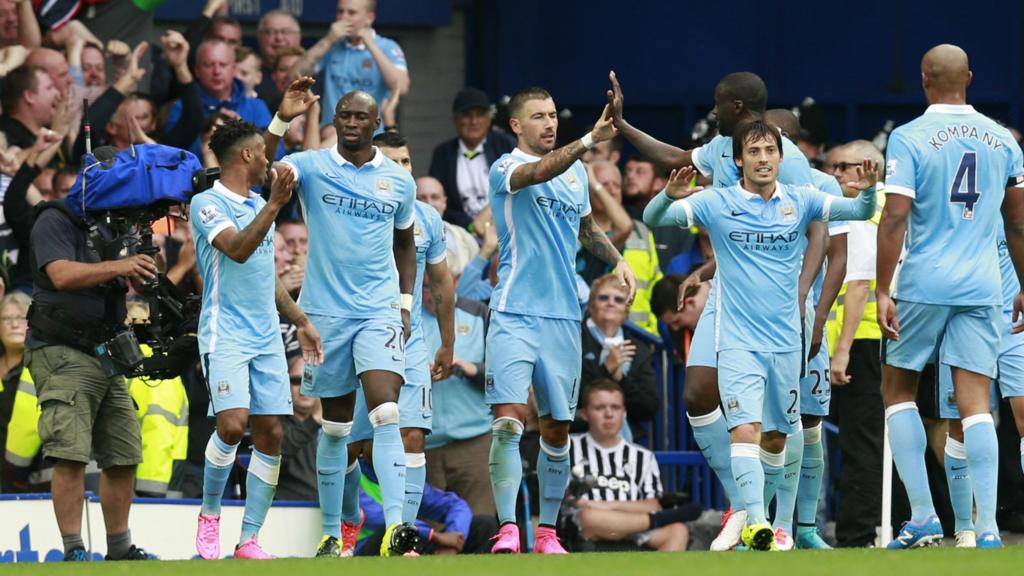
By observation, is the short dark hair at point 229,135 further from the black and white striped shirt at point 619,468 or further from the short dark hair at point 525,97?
the black and white striped shirt at point 619,468

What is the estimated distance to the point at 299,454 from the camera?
14117 mm

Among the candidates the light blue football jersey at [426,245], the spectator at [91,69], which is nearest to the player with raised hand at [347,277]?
the light blue football jersey at [426,245]

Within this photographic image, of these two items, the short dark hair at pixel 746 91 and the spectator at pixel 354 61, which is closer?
the short dark hair at pixel 746 91

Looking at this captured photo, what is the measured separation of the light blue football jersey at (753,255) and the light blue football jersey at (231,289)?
211cm

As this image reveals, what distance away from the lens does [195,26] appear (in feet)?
56.6

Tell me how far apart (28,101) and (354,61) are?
9.40 feet

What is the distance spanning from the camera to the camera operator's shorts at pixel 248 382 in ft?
36.9

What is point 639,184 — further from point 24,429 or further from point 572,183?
point 24,429

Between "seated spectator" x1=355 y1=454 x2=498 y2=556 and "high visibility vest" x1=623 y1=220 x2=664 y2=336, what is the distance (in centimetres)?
267

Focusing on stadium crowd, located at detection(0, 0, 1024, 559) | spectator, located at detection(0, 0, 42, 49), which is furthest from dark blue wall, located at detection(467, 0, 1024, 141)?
spectator, located at detection(0, 0, 42, 49)

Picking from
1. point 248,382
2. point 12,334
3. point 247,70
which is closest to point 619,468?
point 248,382

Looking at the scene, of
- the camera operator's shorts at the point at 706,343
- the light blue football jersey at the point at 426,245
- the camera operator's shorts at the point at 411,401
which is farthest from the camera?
the light blue football jersey at the point at 426,245

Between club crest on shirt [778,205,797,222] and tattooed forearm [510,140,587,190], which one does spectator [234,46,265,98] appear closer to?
tattooed forearm [510,140,587,190]

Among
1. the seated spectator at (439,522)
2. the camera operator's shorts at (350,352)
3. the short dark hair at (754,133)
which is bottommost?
the seated spectator at (439,522)
